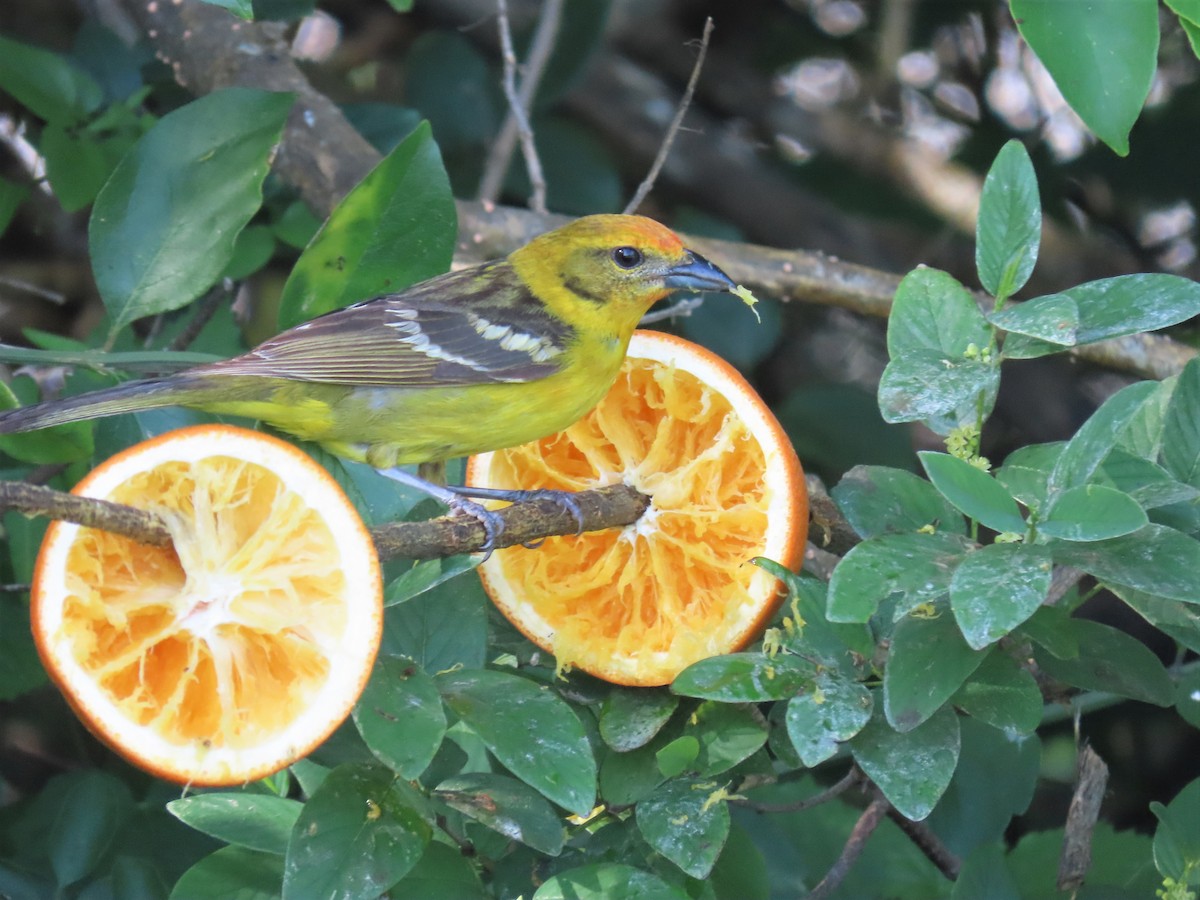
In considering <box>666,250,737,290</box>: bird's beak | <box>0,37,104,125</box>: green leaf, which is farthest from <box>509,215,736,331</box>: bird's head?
<box>0,37,104,125</box>: green leaf

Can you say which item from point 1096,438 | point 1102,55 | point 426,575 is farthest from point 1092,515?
point 426,575

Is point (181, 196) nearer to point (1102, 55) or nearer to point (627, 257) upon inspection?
point (627, 257)

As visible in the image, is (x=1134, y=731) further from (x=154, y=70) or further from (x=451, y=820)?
(x=154, y=70)

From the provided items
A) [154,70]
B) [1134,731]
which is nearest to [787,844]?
[1134,731]

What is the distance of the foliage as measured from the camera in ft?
6.20

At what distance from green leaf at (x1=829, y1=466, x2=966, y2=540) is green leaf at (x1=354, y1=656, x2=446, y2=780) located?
2.46ft

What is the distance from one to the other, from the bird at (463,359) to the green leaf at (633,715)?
544mm

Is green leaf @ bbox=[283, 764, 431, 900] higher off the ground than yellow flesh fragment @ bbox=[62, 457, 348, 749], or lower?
lower

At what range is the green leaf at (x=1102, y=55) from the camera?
193 centimetres

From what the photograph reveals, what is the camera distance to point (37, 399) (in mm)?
3252

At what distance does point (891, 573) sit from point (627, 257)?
5.81 feet

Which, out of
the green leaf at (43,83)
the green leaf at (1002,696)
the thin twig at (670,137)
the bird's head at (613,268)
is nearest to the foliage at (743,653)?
the green leaf at (1002,696)

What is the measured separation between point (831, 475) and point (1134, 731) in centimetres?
133

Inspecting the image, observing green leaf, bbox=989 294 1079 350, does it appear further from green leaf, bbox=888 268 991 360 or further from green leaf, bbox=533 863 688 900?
green leaf, bbox=533 863 688 900
